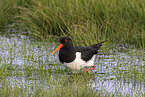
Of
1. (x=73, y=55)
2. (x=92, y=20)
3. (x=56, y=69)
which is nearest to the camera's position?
(x=73, y=55)

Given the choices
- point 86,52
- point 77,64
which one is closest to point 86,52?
point 86,52

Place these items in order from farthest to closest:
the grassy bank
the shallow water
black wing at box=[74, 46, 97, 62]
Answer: the grassy bank → black wing at box=[74, 46, 97, 62] → the shallow water

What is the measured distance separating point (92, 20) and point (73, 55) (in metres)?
3.14

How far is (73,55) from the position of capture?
25.5 feet

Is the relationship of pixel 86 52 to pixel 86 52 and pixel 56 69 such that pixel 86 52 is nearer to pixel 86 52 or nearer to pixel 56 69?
pixel 86 52

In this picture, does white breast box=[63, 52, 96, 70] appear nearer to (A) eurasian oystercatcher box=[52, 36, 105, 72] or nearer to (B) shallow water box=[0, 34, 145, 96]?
(A) eurasian oystercatcher box=[52, 36, 105, 72]

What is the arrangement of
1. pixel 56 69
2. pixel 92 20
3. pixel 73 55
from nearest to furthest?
pixel 73 55
pixel 56 69
pixel 92 20

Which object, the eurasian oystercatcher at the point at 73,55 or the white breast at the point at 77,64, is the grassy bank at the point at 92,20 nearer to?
the eurasian oystercatcher at the point at 73,55

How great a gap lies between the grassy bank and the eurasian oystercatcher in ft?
4.38

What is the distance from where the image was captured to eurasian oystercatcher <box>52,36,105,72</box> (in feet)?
25.3

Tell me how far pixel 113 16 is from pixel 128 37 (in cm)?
85

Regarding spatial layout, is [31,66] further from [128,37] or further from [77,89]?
[128,37]

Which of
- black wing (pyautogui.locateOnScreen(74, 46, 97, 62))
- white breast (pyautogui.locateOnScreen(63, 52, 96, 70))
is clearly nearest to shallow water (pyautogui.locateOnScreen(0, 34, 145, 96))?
white breast (pyautogui.locateOnScreen(63, 52, 96, 70))

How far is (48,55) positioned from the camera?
9.31 m
